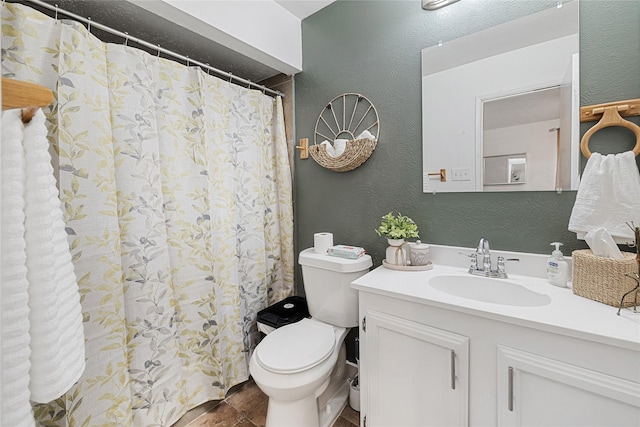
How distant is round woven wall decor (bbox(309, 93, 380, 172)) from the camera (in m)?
1.65

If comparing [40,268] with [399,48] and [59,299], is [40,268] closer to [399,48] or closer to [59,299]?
[59,299]

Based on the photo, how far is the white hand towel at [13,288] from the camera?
47 centimetres

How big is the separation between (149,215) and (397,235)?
1217mm

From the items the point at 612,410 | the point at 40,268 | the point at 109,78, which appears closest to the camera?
the point at 40,268

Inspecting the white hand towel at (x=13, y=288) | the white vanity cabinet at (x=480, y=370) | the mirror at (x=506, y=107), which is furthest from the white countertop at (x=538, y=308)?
the white hand towel at (x=13, y=288)

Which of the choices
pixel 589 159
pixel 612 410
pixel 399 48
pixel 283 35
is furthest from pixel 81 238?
pixel 589 159

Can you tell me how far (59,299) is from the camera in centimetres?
58

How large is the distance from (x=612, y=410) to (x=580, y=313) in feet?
0.86

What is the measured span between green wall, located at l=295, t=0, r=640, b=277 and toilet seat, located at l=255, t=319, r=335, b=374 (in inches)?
20.8

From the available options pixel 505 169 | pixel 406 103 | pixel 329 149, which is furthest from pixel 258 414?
pixel 406 103

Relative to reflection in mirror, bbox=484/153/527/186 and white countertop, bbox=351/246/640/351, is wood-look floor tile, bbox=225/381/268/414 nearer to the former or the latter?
white countertop, bbox=351/246/640/351

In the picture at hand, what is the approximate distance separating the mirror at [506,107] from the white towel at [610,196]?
0.29 feet

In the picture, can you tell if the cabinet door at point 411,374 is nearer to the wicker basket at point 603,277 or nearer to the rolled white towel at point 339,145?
the wicker basket at point 603,277

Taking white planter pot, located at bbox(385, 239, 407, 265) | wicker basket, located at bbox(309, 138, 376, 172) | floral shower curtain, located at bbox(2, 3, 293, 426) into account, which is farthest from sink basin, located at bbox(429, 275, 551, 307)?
floral shower curtain, located at bbox(2, 3, 293, 426)
